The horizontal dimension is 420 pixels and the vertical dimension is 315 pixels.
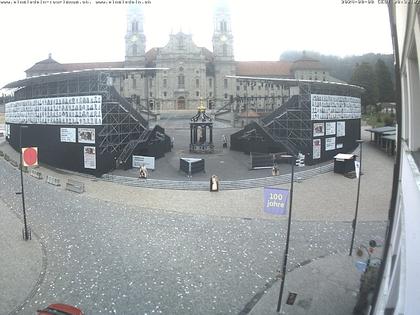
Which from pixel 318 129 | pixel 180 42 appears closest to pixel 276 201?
pixel 318 129

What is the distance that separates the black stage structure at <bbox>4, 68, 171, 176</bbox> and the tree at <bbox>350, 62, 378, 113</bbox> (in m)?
48.8

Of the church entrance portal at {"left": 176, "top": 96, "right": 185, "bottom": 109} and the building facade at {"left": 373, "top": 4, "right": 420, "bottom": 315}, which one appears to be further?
the church entrance portal at {"left": 176, "top": 96, "right": 185, "bottom": 109}

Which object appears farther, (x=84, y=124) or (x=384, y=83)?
(x=384, y=83)

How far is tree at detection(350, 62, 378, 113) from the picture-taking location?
67.6 m

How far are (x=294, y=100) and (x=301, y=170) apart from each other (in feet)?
24.4

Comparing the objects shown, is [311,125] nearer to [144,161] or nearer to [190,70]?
[144,161]

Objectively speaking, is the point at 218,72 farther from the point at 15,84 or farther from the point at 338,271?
the point at 338,271

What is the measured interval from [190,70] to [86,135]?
5063cm

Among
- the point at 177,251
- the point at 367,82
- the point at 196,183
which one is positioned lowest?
the point at 177,251

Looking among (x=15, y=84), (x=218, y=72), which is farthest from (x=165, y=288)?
(x=218, y=72)

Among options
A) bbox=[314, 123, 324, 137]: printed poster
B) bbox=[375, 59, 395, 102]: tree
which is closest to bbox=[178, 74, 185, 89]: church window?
bbox=[375, 59, 395, 102]: tree

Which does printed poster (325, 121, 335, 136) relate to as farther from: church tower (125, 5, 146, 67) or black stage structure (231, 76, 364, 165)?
church tower (125, 5, 146, 67)

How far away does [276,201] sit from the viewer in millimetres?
11297

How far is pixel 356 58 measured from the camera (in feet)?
327
